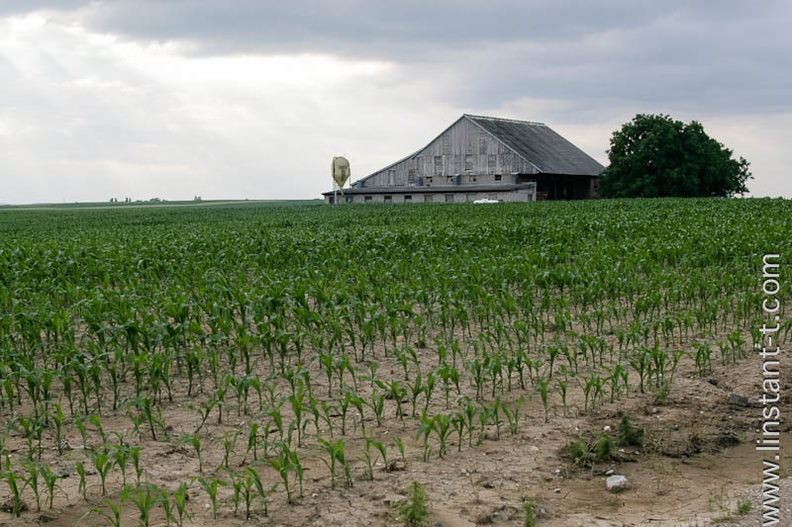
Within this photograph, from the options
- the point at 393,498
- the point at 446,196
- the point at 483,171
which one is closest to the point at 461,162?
the point at 483,171

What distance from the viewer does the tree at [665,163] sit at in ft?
217

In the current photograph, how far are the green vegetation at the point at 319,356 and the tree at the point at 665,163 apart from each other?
52.1 metres

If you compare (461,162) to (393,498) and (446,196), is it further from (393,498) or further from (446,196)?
(393,498)

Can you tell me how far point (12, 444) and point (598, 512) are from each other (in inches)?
189

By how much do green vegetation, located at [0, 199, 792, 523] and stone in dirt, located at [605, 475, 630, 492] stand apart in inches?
16.0

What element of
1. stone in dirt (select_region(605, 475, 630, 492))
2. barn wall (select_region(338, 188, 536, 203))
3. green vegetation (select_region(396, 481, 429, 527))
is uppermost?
barn wall (select_region(338, 188, 536, 203))

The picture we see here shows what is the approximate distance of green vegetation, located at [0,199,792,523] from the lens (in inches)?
224

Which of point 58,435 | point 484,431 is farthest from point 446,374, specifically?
point 58,435

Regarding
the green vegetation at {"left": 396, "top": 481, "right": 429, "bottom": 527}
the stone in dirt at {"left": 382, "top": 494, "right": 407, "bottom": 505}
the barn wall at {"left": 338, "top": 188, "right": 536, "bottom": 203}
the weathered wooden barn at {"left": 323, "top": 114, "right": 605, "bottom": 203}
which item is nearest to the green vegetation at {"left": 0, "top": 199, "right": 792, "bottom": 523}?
the stone in dirt at {"left": 382, "top": 494, "right": 407, "bottom": 505}

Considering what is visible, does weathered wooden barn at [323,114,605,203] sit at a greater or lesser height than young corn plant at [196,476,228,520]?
greater

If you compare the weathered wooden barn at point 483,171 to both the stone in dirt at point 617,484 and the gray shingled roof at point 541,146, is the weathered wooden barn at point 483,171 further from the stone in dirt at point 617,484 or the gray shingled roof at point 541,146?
the stone in dirt at point 617,484

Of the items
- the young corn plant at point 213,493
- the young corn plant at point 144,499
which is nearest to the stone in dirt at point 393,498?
the young corn plant at point 213,493

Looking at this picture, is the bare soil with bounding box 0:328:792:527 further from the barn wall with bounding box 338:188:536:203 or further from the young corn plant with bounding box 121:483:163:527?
the barn wall with bounding box 338:188:536:203

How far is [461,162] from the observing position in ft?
234
